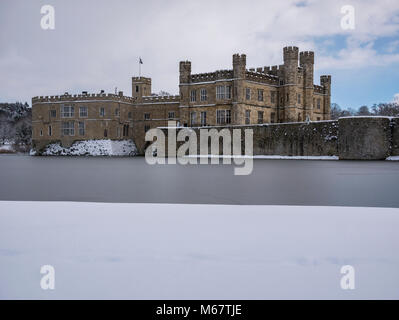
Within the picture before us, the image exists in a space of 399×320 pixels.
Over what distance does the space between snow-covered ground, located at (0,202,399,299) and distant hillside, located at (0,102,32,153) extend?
6325cm

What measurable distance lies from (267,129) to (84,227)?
27.6m

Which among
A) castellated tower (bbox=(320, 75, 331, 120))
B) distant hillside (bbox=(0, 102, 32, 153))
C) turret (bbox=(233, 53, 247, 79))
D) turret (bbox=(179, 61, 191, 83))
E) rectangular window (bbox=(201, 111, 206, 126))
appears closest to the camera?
turret (bbox=(233, 53, 247, 79))

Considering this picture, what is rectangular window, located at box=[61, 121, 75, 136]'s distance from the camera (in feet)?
164

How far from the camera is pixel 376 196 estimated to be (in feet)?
28.1

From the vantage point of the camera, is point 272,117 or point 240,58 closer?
point 240,58

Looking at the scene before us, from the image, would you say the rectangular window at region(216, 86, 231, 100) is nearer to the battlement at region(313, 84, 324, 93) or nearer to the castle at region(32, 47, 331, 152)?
the castle at region(32, 47, 331, 152)

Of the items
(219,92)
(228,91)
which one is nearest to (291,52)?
(228,91)

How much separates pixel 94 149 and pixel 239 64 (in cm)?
2022

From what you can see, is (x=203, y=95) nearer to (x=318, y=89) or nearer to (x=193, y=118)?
(x=193, y=118)

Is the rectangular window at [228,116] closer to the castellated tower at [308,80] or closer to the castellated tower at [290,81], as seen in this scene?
the castellated tower at [290,81]

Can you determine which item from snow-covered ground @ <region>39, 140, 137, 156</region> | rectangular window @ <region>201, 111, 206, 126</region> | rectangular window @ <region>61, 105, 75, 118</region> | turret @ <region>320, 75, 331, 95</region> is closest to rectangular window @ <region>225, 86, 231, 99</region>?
rectangular window @ <region>201, 111, 206, 126</region>

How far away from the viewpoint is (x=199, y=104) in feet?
134
